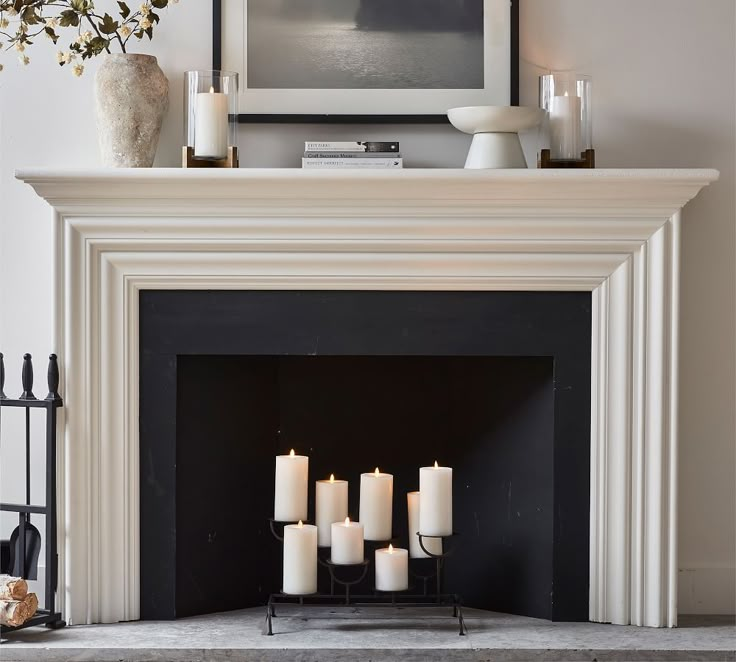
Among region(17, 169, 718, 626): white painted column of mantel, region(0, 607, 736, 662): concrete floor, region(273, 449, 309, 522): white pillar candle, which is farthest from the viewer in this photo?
region(273, 449, 309, 522): white pillar candle

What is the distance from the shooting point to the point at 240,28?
207 centimetres

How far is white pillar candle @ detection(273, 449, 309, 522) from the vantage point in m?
1.99

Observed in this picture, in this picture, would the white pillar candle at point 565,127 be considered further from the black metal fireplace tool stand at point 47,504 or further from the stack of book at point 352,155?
the black metal fireplace tool stand at point 47,504

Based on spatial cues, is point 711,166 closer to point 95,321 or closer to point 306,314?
point 306,314

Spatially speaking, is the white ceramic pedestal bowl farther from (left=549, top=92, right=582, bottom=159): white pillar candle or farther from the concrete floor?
the concrete floor

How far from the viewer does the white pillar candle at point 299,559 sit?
195 cm

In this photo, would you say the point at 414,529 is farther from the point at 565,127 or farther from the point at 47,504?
the point at 565,127

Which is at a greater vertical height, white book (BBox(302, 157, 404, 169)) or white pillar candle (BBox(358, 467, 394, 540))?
white book (BBox(302, 157, 404, 169))

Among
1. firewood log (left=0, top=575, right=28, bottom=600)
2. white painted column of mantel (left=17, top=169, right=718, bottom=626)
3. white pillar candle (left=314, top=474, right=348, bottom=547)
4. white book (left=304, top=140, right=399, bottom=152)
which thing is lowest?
firewood log (left=0, top=575, right=28, bottom=600)

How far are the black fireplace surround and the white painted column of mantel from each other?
1.5 inches

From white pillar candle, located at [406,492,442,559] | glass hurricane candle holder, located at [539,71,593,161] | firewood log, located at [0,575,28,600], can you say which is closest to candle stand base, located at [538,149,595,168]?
glass hurricane candle holder, located at [539,71,593,161]

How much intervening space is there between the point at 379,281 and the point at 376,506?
49 centimetres

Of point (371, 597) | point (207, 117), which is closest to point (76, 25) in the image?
point (207, 117)

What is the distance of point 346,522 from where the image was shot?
→ 6.46 feet
